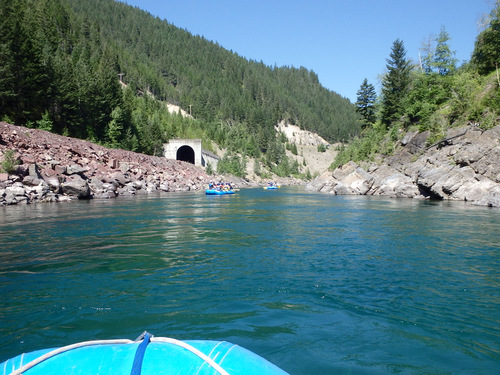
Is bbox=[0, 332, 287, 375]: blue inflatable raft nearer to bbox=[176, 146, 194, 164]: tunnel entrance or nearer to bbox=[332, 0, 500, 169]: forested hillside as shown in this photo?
bbox=[332, 0, 500, 169]: forested hillside

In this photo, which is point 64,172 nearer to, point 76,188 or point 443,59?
point 76,188

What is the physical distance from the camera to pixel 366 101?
6419cm

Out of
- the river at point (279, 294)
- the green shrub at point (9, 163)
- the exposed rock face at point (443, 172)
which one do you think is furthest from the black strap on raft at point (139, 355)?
the green shrub at point (9, 163)

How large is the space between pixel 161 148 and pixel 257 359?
75.9 metres

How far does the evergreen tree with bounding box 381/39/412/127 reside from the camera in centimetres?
5100

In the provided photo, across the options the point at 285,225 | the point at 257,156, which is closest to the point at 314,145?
the point at 257,156

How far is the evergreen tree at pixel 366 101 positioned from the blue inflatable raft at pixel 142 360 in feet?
217

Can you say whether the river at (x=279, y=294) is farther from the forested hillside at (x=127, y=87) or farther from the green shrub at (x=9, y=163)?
the forested hillside at (x=127, y=87)

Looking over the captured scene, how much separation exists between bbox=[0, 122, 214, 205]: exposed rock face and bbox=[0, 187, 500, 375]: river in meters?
14.7

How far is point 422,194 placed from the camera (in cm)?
3319

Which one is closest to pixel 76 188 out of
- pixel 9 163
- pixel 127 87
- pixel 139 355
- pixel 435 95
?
pixel 9 163

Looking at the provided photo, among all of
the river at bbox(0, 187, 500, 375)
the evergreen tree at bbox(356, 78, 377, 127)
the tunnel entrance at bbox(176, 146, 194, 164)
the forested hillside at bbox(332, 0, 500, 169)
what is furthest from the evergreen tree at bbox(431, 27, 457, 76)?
the tunnel entrance at bbox(176, 146, 194, 164)

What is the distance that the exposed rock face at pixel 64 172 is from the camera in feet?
82.8

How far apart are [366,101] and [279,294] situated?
64.5 metres
